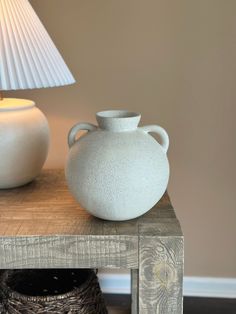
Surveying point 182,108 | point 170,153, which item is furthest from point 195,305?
point 182,108

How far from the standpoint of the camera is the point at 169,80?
4.54 ft

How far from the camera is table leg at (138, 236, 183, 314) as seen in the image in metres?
0.90

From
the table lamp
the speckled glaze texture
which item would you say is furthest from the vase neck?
the table lamp

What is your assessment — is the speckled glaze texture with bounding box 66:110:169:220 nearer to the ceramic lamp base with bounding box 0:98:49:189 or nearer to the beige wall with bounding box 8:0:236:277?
the ceramic lamp base with bounding box 0:98:49:189

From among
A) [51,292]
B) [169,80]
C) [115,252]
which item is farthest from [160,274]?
[169,80]

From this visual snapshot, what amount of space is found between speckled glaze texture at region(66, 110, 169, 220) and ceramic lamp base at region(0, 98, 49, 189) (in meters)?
0.20

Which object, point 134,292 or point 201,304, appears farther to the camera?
point 201,304

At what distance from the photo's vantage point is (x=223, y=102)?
4.57 ft

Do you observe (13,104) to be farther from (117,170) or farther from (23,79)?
(117,170)

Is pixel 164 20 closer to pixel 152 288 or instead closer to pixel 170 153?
pixel 170 153

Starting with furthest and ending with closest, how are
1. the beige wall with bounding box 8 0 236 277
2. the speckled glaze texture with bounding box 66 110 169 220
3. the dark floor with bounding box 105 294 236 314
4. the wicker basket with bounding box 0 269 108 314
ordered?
1. the dark floor with bounding box 105 294 236 314
2. the beige wall with bounding box 8 0 236 277
3. the wicker basket with bounding box 0 269 108 314
4. the speckled glaze texture with bounding box 66 110 169 220

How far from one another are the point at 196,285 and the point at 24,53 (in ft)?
3.20

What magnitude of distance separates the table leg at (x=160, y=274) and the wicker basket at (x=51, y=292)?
0.22m

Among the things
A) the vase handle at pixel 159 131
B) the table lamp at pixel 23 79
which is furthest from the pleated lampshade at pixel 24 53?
the vase handle at pixel 159 131
